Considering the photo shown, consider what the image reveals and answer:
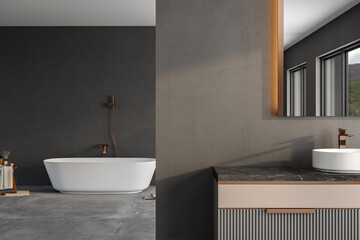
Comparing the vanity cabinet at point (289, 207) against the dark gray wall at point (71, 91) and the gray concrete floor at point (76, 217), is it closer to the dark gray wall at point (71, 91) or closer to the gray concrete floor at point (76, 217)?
the gray concrete floor at point (76, 217)

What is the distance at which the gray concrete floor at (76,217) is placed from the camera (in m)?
3.27

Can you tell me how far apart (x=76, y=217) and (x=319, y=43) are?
2868mm

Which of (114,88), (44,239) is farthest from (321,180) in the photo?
(114,88)

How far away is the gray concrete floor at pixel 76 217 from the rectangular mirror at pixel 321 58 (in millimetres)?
1736

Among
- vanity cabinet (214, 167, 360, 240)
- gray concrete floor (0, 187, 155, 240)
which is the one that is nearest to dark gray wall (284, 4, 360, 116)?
vanity cabinet (214, 167, 360, 240)

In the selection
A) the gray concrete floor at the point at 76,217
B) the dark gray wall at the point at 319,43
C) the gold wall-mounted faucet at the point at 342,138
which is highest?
the dark gray wall at the point at 319,43

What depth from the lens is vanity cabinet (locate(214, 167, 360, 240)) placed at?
1940 mm

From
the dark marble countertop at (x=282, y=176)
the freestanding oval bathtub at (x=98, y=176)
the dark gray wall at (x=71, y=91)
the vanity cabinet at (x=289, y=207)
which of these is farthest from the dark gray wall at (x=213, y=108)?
the dark gray wall at (x=71, y=91)

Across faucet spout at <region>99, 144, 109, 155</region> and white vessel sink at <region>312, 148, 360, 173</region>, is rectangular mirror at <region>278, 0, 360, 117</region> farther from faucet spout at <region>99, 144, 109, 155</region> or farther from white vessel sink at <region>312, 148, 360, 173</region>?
faucet spout at <region>99, 144, 109, 155</region>

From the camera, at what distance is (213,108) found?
2451mm

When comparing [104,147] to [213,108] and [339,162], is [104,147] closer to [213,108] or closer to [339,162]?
[213,108]

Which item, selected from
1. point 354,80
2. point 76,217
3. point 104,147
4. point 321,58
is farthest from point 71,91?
point 354,80

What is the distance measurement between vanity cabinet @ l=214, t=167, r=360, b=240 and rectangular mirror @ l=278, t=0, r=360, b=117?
24.4 inches

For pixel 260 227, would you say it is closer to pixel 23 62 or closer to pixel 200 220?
pixel 200 220
